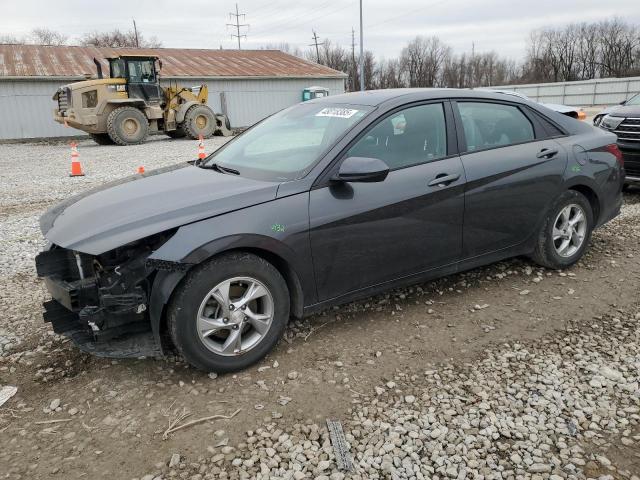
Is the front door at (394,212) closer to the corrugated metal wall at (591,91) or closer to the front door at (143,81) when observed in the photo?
the front door at (143,81)

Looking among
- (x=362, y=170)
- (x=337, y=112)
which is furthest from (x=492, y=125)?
(x=362, y=170)

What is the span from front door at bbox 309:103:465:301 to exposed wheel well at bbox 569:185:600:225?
4.64ft

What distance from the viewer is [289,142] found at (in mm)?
3750

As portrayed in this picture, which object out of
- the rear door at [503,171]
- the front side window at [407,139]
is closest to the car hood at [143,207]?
the front side window at [407,139]

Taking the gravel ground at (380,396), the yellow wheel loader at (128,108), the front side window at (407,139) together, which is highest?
the yellow wheel loader at (128,108)

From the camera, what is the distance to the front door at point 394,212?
10.6ft

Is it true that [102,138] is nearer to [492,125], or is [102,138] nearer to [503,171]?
[492,125]

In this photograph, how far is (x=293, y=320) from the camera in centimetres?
371

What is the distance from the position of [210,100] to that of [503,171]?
25.6 metres

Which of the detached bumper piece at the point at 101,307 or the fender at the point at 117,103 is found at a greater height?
the fender at the point at 117,103

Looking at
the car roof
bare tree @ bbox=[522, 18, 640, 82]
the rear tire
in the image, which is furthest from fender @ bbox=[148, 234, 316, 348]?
bare tree @ bbox=[522, 18, 640, 82]

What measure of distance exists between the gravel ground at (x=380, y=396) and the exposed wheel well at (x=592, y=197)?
0.67 meters

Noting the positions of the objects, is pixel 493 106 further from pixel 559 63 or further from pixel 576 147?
pixel 559 63

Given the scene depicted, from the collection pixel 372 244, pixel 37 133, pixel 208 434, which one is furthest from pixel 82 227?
pixel 37 133
